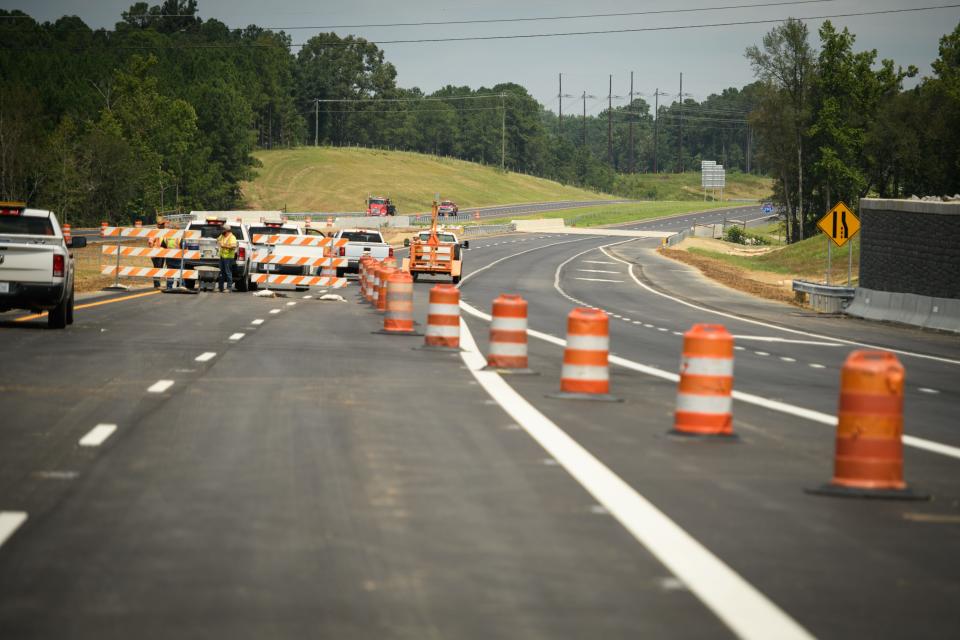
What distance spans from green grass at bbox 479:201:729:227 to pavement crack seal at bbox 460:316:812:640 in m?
132

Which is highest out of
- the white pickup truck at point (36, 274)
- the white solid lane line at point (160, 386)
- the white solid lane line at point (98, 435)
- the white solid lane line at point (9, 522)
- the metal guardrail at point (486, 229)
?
the white pickup truck at point (36, 274)

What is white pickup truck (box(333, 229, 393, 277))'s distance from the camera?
54281 mm

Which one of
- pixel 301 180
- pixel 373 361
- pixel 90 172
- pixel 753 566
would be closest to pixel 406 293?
pixel 373 361

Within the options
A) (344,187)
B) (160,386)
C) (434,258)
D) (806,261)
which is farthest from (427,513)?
(344,187)

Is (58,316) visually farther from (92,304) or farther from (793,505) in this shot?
(793,505)

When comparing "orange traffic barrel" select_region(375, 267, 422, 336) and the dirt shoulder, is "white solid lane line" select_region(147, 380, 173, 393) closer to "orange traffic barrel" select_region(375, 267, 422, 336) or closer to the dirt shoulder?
"orange traffic barrel" select_region(375, 267, 422, 336)

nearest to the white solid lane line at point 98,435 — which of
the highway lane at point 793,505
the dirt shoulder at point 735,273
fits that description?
the highway lane at point 793,505

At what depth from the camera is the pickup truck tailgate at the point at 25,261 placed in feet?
73.3

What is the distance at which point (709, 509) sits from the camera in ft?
29.4

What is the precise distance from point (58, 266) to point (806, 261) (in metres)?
59.9

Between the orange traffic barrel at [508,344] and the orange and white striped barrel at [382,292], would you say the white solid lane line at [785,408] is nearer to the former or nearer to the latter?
the orange traffic barrel at [508,344]

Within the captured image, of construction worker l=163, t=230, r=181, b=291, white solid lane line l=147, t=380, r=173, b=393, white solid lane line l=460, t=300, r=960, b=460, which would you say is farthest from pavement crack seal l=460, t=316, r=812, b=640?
construction worker l=163, t=230, r=181, b=291

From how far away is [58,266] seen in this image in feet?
74.2

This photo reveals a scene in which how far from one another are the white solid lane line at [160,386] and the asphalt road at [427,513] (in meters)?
0.12
